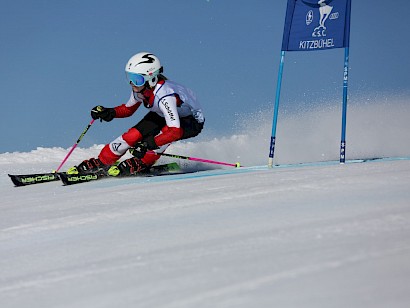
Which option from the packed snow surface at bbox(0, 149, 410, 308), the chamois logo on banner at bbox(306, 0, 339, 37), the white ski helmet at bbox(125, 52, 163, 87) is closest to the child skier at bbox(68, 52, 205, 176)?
the white ski helmet at bbox(125, 52, 163, 87)

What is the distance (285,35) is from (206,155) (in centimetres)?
300

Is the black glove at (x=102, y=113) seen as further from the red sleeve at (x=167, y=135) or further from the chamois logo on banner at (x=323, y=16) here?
the chamois logo on banner at (x=323, y=16)

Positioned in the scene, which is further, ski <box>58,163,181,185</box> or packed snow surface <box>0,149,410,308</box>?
ski <box>58,163,181,185</box>

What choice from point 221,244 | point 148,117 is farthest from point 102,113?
point 221,244

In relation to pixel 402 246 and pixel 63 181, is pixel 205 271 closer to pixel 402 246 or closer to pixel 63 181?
pixel 402 246

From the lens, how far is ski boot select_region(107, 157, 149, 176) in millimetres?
7992

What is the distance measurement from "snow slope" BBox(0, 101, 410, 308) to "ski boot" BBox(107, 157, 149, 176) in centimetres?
189

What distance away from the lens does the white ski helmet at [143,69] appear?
7.62 metres

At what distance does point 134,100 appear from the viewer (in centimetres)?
848

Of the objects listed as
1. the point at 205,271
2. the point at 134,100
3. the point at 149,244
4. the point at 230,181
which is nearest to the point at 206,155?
the point at 134,100

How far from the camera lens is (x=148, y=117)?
824 cm

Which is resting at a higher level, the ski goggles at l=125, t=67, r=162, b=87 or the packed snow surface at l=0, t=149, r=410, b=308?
the ski goggles at l=125, t=67, r=162, b=87

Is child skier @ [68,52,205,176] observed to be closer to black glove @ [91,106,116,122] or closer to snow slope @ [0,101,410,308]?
black glove @ [91,106,116,122]

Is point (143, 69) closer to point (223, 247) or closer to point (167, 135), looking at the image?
point (167, 135)
